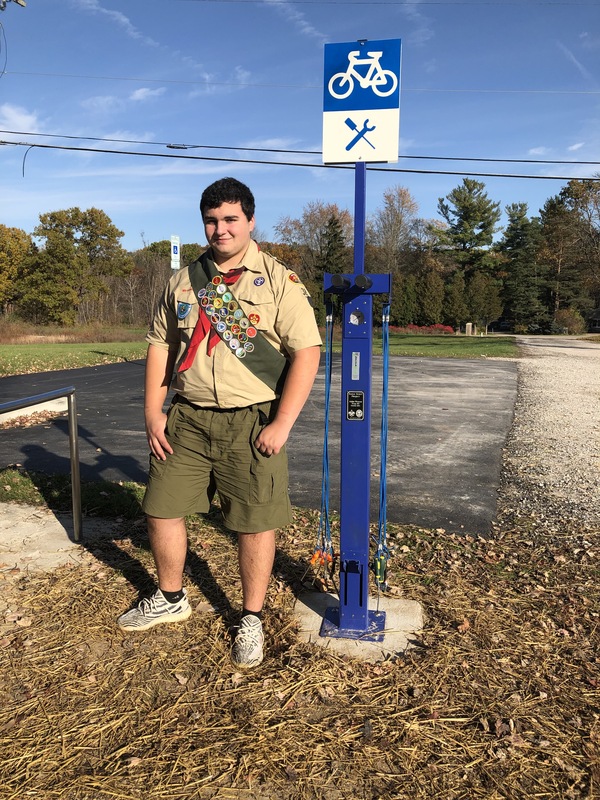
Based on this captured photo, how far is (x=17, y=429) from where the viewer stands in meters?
8.55

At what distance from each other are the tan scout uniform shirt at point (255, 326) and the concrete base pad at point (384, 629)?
1.16 meters

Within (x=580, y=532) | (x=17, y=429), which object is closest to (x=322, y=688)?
(x=580, y=532)

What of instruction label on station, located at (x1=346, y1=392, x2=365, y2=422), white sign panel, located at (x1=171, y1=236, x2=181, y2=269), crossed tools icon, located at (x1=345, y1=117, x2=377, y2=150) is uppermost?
white sign panel, located at (x1=171, y1=236, x2=181, y2=269)

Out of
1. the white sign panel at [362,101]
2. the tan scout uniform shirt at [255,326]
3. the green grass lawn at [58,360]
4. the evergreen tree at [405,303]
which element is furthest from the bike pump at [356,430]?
the evergreen tree at [405,303]

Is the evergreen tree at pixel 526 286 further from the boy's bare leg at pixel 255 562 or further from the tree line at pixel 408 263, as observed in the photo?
the boy's bare leg at pixel 255 562

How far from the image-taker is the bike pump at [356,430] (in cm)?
272

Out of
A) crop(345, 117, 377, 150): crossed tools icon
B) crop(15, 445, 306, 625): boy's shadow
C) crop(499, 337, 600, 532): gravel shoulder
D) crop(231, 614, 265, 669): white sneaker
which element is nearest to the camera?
crop(231, 614, 265, 669): white sneaker

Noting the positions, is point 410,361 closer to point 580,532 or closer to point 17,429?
point 17,429

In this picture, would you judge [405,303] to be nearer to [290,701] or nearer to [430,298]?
[430,298]

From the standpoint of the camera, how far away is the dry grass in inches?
79.1

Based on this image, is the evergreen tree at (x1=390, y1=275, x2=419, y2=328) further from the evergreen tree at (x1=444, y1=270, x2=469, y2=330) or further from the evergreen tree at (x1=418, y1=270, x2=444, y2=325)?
the evergreen tree at (x1=444, y1=270, x2=469, y2=330)

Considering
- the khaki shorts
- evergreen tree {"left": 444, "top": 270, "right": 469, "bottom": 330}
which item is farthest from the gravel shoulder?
evergreen tree {"left": 444, "top": 270, "right": 469, "bottom": 330}

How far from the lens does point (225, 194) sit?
8.27 ft

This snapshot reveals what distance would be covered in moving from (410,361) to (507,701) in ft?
67.7
